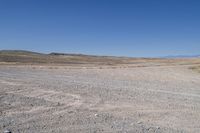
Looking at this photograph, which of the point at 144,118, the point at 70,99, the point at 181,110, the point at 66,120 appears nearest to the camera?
the point at 66,120

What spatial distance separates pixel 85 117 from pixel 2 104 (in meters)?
3.91

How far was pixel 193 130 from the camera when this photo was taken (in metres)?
8.84

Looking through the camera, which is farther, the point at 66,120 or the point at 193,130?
the point at 66,120

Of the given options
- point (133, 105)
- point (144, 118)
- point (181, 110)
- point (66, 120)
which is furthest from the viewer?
point (133, 105)

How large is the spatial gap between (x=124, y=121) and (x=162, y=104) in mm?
4014

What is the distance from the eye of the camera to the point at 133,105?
42.4 ft

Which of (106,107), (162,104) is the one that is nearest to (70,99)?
(106,107)

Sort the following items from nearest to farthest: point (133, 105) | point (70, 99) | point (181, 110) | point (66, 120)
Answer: point (66, 120)
point (181, 110)
point (133, 105)
point (70, 99)

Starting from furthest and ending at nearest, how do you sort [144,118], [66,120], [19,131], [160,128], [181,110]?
[181,110] → [144,118] → [66,120] → [160,128] → [19,131]

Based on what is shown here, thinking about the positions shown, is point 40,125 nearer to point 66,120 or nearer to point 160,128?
point 66,120

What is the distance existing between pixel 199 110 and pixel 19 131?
6677mm

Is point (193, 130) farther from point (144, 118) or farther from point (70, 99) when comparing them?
point (70, 99)

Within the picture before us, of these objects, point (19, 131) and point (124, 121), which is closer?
point (19, 131)

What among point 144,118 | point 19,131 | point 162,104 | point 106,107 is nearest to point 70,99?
point 106,107
